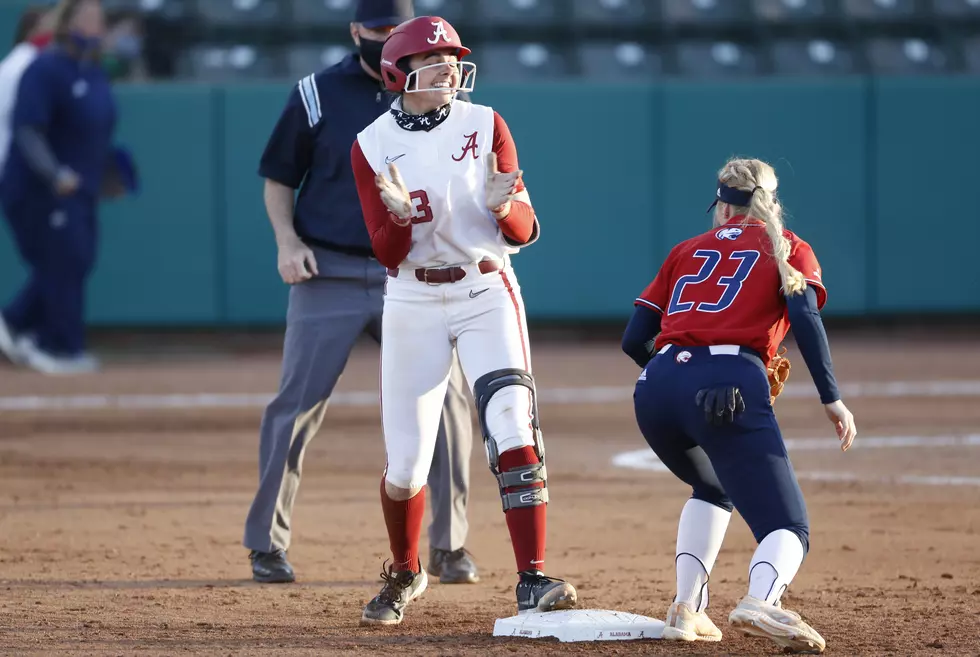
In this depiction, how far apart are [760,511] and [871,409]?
239 inches

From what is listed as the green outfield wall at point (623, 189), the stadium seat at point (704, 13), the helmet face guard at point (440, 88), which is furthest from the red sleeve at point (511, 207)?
the stadium seat at point (704, 13)

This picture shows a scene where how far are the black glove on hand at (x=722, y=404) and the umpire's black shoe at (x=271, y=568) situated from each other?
1937 mm

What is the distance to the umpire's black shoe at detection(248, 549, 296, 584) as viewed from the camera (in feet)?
17.3

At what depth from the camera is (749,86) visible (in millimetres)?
13797

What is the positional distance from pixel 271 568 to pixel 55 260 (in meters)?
7.41

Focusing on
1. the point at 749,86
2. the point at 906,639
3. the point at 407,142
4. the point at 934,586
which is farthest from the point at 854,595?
the point at 749,86

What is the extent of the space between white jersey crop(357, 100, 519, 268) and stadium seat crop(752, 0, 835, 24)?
11.1m

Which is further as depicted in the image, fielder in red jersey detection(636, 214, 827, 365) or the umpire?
the umpire

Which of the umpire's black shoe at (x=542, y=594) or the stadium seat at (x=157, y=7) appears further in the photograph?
the stadium seat at (x=157, y=7)

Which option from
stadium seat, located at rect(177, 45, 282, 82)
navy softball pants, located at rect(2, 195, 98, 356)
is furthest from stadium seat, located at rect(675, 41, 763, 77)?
navy softball pants, located at rect(2, 195, 98, 356)

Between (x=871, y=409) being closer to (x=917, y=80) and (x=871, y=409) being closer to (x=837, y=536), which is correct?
(x=837, y=536)

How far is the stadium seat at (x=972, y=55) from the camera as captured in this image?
14.7 metres

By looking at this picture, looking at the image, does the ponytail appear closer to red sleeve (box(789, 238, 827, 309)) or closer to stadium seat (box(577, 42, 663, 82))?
red sleeve (box(789, 238, 827, 309))

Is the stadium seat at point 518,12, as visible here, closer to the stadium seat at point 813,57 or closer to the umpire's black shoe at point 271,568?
the stadium seat at point 813,57
